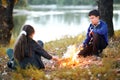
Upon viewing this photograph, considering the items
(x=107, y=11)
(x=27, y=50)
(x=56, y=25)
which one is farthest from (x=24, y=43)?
(x=56, y=25)

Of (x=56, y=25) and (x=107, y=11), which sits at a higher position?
(x=107, y=11)

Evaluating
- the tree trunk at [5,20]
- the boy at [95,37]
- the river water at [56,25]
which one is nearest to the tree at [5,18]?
the tree trunk at [5,20]

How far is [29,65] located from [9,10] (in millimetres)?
5627

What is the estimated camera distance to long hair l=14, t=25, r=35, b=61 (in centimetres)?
757

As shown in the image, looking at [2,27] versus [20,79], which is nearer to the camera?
[20,79]

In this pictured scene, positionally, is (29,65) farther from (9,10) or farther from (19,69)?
(9,10)

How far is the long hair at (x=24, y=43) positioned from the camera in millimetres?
7566

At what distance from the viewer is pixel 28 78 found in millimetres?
7191

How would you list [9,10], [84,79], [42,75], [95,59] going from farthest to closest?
[9,10], [95,59], [42,75], [84,79]

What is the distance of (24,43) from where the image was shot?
761cm

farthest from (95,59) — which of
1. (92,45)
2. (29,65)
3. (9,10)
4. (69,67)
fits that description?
(9,10)

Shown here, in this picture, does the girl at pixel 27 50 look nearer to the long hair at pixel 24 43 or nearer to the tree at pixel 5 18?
the long hair at pixel 24 43

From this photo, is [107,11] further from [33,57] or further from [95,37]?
[33,57]

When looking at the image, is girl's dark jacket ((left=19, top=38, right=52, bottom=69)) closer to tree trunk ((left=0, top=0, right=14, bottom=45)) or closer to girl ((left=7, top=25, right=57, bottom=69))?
girl ((left=7, top=25, right=57, bottom=69))
